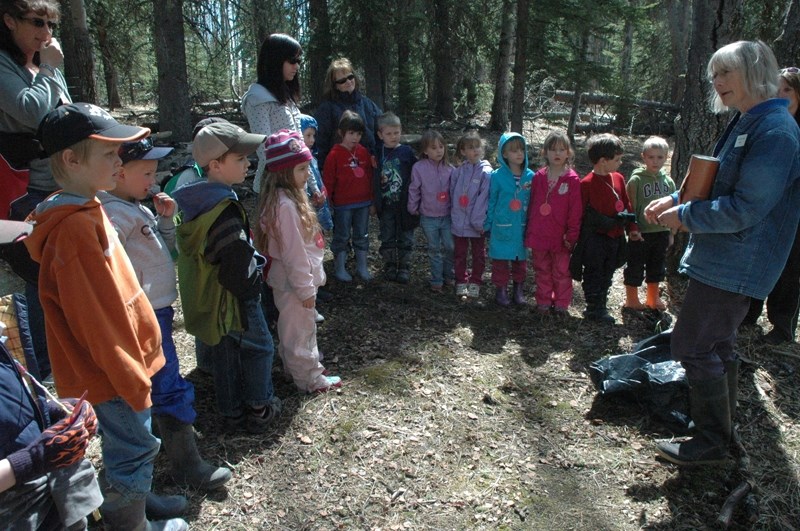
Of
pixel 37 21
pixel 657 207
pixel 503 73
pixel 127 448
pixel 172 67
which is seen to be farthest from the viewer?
pixel 503 73

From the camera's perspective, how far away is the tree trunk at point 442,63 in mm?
10172

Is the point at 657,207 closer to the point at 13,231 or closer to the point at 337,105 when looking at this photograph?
the point at 13,231

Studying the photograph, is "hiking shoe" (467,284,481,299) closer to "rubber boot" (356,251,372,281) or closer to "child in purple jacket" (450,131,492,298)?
"child in purple jacket" (450,131,492,298)

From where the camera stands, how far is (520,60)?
994 cm

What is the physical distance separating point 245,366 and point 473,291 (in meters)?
2.87

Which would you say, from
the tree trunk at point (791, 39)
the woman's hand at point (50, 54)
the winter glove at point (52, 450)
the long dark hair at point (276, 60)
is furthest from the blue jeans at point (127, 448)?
the tree trunk at point (791, 39)

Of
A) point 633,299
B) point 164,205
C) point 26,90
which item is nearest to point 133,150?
point 164,205

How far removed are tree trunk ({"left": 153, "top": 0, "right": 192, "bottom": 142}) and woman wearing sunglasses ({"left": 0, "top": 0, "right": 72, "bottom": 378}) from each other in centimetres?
604

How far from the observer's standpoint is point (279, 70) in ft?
15.9

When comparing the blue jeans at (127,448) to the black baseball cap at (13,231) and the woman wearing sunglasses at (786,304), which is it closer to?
the black baseball cap at (13,231)

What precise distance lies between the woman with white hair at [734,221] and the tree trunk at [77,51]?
37.4ft

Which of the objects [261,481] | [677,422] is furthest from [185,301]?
[677,422]

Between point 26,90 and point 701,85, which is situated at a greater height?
point 701,85

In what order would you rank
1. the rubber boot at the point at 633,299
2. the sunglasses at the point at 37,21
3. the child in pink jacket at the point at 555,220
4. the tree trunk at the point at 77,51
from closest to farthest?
the sunglasses at the point at 37,21 → the child in pink jacket at the point at 555,220 → the rubber boot at the point at 633,299 → the tree trunk at the point at 77,51
